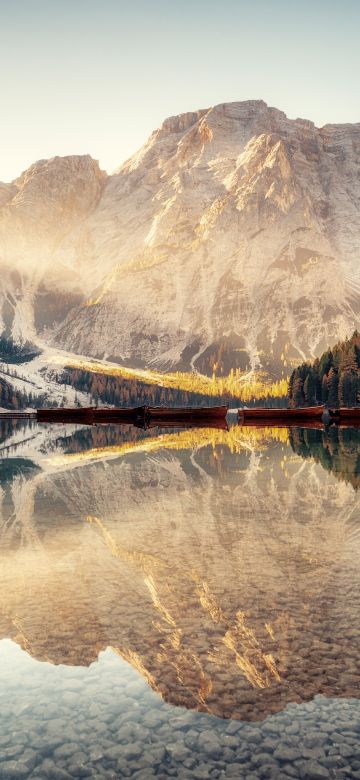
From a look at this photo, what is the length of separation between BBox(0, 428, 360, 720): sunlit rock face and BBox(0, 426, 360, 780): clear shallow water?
0.15 feet

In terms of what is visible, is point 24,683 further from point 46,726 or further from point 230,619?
point 230,619

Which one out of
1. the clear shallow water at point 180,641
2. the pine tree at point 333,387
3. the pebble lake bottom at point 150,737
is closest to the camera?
the pebble lake bottom at point 150,737

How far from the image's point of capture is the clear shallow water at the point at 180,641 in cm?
866

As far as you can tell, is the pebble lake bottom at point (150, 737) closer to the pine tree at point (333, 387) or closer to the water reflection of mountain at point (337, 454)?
the water reflection of mountain at point (337, 454)

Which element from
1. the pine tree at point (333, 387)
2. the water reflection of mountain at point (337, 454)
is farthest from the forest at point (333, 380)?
the water reflection of mountain at point (337, 454)

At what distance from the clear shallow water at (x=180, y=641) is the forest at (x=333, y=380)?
131m

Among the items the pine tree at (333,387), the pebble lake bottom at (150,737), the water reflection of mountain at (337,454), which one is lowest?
the pebble lake bottom at (150,737)

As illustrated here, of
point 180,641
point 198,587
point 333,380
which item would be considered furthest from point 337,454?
point 333,380

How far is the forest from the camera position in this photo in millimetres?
156750

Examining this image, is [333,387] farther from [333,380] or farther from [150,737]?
[150,737]

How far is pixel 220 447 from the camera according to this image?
62.6 m

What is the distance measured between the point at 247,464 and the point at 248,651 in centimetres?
3350

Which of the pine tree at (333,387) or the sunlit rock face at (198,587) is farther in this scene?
the pine tree at (333,387)

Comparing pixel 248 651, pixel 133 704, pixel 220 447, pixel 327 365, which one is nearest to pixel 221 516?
pixel 248 651
